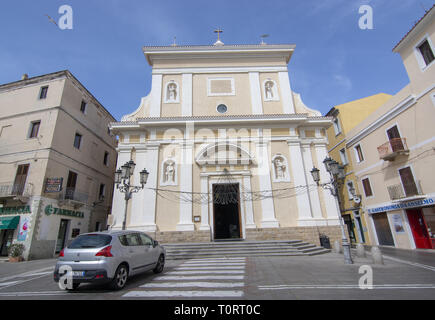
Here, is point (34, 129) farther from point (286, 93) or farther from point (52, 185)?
point (286, 93)

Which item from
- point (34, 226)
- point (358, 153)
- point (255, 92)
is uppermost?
point (255, 92)

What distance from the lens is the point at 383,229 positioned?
17156 mm

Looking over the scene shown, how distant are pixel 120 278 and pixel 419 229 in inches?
694

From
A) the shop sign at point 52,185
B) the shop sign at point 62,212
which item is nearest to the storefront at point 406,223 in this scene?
the shop sign at point 52,185

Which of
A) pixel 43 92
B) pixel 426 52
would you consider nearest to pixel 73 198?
pixel 43 92

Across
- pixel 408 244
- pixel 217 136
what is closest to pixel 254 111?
pixel 217 136

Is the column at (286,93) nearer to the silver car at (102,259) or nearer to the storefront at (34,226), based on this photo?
the silver car at (102,259)

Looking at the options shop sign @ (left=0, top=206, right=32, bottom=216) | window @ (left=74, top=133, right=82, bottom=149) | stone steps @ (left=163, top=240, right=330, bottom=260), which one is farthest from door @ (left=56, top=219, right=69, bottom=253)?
stone steps @ (left=163, top=240, right=330, bottom=260)

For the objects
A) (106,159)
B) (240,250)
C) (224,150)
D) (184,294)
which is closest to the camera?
(184,294)

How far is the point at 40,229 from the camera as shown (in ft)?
47.7

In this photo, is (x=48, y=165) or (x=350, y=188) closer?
(x=48, y=165)

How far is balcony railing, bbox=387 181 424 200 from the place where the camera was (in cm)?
1380
